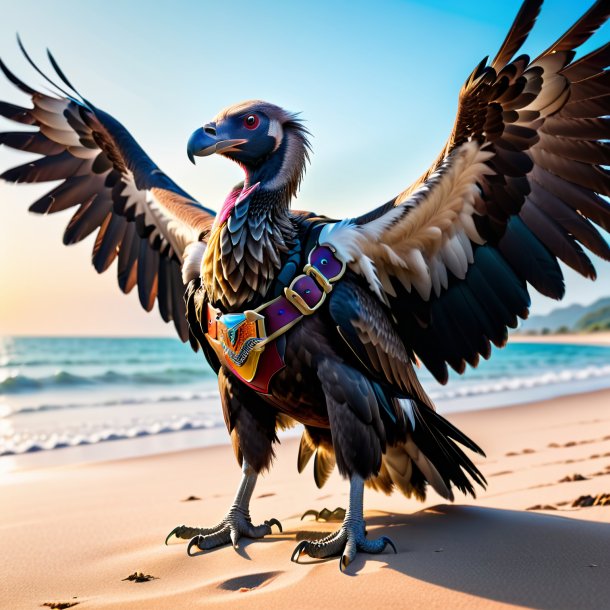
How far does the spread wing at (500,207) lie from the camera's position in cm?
241

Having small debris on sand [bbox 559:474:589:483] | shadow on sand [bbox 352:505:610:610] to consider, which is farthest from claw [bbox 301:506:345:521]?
small debris on sand [bbox 559:474:589:483]

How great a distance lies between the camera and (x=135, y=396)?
1357cm

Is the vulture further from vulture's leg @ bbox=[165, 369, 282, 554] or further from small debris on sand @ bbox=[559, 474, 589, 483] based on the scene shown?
small debris on sand @ bbox=[559, 474, 589, 483]

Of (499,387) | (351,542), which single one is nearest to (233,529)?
(351,542)

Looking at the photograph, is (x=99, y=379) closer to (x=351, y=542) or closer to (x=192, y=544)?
(x=192, y=544)

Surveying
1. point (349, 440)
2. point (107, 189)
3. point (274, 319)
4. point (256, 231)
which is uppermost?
point (107, 189)

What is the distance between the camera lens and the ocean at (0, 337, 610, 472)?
267 inches

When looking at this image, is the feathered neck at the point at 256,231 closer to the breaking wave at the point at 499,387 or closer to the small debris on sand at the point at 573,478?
the small debris on sand at the point at 573,478

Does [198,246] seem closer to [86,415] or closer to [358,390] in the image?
[358,390]

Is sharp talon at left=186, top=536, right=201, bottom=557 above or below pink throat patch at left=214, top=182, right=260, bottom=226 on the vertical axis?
below

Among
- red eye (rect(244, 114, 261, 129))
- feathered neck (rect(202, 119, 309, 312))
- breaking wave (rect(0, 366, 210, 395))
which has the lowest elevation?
feathered neck (rect(202, 119, 309, 312))

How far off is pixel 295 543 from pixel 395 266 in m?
1.19

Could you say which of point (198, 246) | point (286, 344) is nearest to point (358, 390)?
point (286, 344)

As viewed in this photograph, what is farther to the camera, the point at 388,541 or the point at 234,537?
the point at 234,537
